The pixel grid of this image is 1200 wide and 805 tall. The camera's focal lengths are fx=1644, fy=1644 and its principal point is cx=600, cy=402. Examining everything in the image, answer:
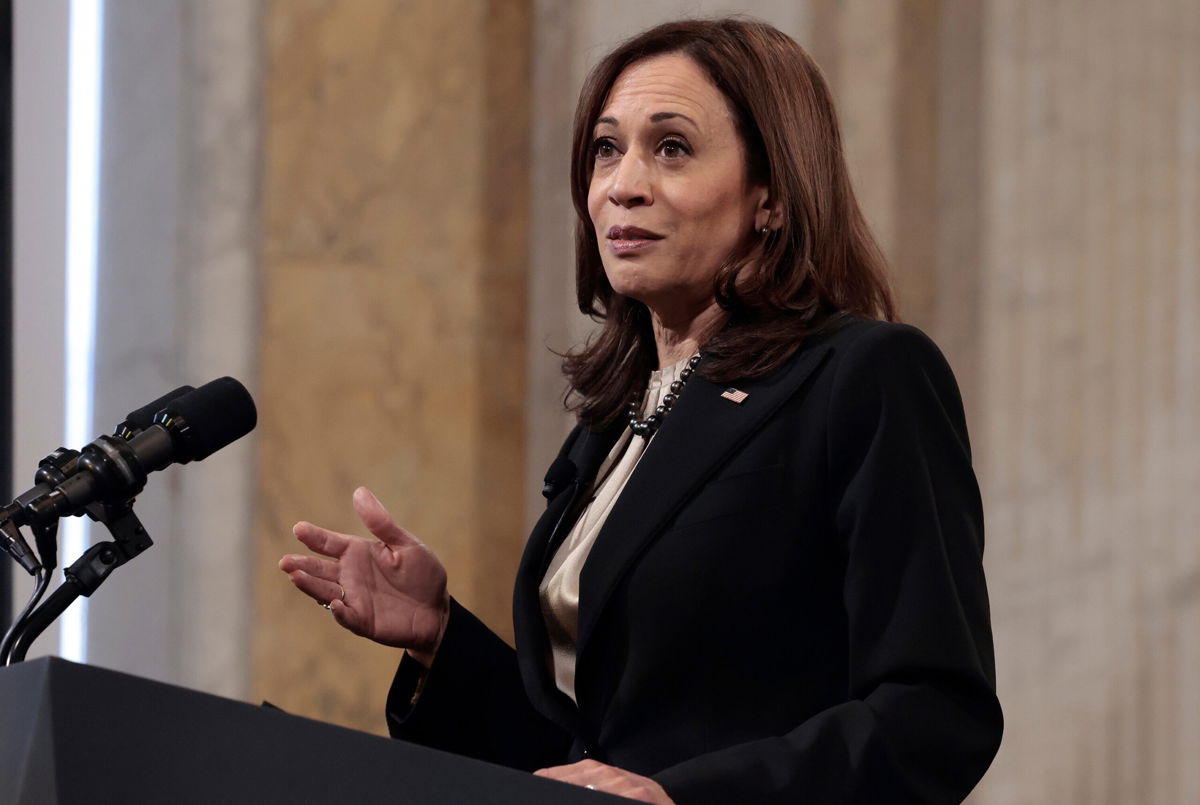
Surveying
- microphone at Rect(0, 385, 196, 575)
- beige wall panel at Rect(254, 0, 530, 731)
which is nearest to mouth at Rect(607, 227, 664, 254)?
microphone at Rect(0, 385, 196, 575)

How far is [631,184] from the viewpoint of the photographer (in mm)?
2209

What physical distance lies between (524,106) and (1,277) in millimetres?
1448

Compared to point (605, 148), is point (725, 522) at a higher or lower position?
lower

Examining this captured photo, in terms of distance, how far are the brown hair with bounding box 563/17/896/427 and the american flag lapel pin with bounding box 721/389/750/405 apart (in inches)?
0.7

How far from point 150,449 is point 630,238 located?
2.62 feet

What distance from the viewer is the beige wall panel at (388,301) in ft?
13.1

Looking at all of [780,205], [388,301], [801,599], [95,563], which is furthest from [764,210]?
[388,301]

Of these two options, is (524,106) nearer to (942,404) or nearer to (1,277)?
(1,277)

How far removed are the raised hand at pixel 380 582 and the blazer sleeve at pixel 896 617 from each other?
666 mm

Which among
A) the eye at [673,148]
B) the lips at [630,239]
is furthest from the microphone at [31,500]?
the eye at [673,148]

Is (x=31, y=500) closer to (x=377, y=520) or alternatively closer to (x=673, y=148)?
(x=377, y=520)

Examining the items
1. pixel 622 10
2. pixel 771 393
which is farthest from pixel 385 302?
pixel 771 393

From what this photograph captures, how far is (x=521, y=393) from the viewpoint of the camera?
4410 mm

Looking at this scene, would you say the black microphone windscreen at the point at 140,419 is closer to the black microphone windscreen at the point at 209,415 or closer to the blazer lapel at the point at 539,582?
the black microphone windscreen at the point at 209,415
